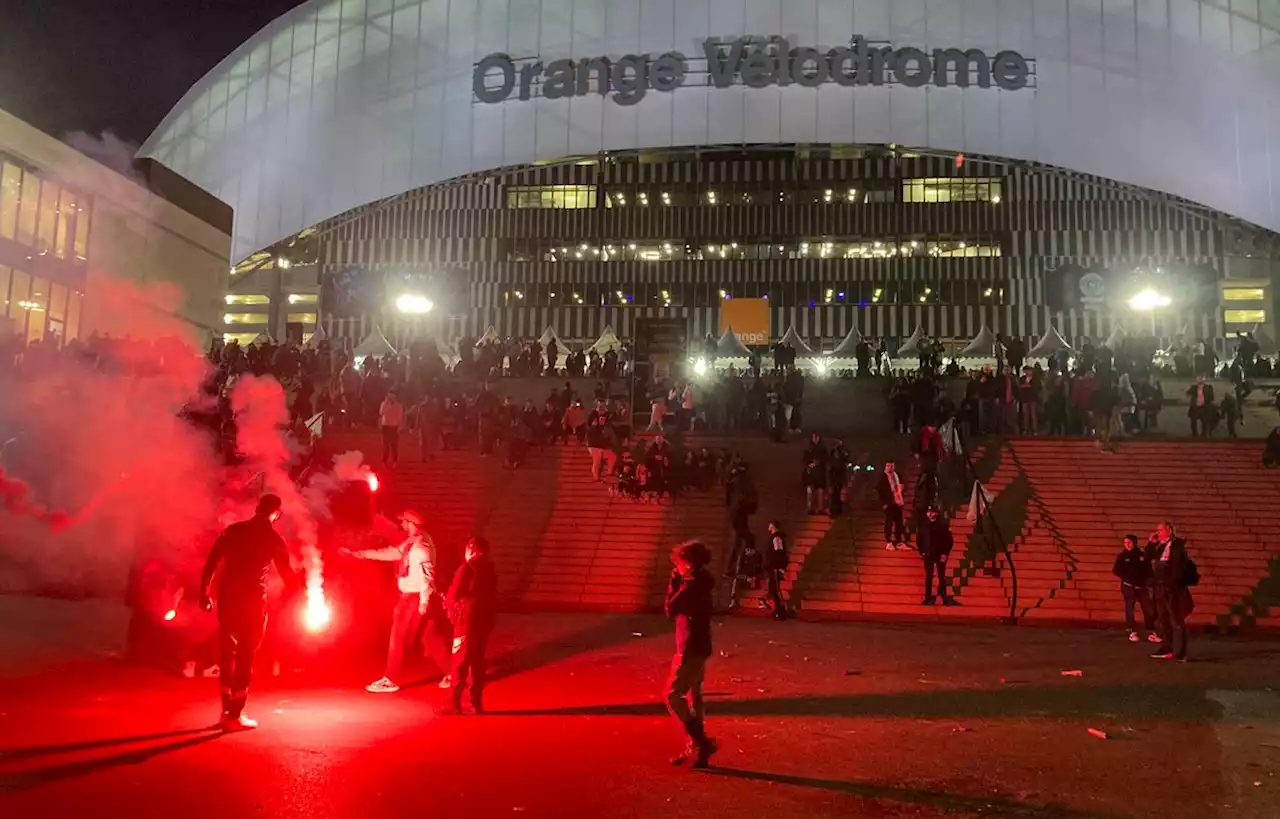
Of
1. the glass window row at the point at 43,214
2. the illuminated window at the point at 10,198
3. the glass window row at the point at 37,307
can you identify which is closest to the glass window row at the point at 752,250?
the glass window row at the point at 37,307

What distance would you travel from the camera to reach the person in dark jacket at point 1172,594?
1004 centimetres

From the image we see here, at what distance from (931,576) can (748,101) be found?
2428cm

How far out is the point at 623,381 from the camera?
2506 centimetres

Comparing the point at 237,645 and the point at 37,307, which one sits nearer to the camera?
the point at 237,645

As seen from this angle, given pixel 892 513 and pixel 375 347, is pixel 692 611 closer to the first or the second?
pixel 892 513

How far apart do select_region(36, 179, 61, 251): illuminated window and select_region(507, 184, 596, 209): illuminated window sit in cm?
2436

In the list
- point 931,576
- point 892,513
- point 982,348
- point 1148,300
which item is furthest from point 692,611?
point 1148,300

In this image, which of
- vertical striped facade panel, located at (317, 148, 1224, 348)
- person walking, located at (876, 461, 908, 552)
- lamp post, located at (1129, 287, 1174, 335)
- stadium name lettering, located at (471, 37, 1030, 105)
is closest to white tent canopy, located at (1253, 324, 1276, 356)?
lamp post, located at (1129, 287, 1174, 335)

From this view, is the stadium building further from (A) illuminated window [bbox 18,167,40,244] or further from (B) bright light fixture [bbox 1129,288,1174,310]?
(A) illuminated window [bbox 18,167,40,244]

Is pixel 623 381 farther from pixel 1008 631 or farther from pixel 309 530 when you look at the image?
pixel 309 530

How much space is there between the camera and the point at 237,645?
635 cm

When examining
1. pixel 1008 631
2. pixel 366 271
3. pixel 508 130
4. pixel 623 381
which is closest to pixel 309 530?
pixel 1008 631

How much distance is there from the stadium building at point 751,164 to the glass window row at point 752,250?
0.11 meters

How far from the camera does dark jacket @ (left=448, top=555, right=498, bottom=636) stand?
7.10 m
